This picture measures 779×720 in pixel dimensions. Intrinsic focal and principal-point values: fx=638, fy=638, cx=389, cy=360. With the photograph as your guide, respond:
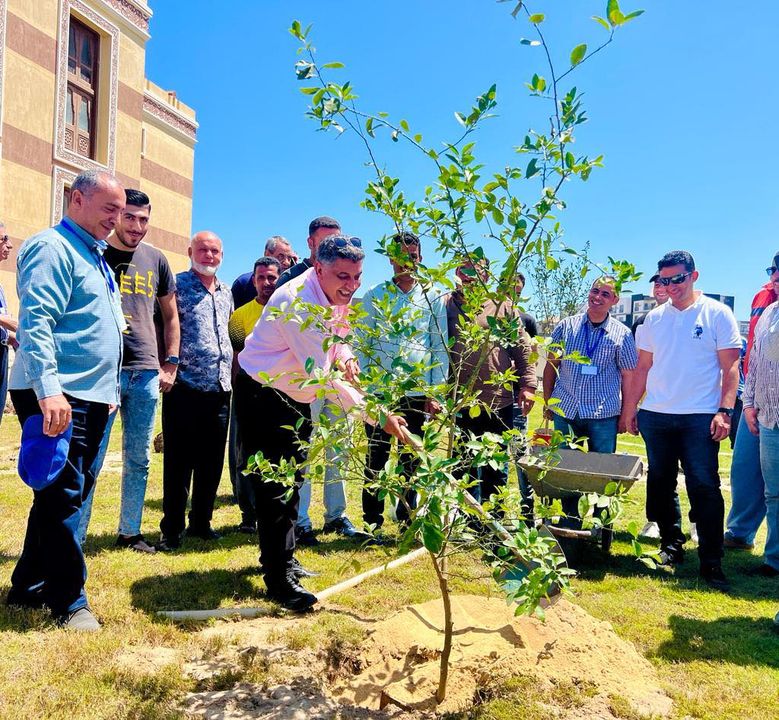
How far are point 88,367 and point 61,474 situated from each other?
1.62 ft

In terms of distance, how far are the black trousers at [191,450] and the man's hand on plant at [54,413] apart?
5.25 feet

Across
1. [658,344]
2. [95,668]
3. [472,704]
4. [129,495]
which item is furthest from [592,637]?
[129,495]

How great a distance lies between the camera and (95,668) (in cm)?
251

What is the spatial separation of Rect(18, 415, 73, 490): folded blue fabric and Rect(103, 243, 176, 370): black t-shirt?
118 cm

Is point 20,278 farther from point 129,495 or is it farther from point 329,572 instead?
point 329,572

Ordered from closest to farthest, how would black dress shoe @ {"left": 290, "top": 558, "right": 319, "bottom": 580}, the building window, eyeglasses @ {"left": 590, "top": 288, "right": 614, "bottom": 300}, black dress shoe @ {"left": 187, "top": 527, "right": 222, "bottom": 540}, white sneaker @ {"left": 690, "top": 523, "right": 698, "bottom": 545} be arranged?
black dress shoe @ {"left": 290, "top": 558, "right": 319, "bottom": 580} < black dress shoe @ {"left": 187, "top": 527, "right": 222, "bottom": 540} < eyeglasses @ {"left": 590, "top": 288, "right": 614, "bottom": 300} < white sneaker @ {"left": 690, "top": 523, "right": 698, "bottom": 545} < the building window


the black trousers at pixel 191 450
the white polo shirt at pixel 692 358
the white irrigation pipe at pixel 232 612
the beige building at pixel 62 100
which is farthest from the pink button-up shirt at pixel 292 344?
the beige building at pixel 62 100

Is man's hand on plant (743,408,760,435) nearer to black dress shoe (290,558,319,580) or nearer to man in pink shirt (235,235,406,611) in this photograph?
man in pink shirt (235,235,406,611)

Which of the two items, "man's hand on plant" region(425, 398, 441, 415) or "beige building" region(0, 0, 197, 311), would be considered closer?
"man's hand on plant" region(425, 398, 441, 415)

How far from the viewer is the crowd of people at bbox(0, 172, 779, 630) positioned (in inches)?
105

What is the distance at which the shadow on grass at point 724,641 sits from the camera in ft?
9.68

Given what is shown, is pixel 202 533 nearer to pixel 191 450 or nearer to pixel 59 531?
pixel 191 450

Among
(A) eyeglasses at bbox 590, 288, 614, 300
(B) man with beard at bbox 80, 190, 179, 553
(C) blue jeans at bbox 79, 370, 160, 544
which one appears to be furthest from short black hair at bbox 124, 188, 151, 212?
(A) eyeglasses at bbox 590, 288, 614, 300

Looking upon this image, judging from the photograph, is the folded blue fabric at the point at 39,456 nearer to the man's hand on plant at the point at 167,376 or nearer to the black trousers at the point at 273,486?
the black trousers at the point at 273,486
